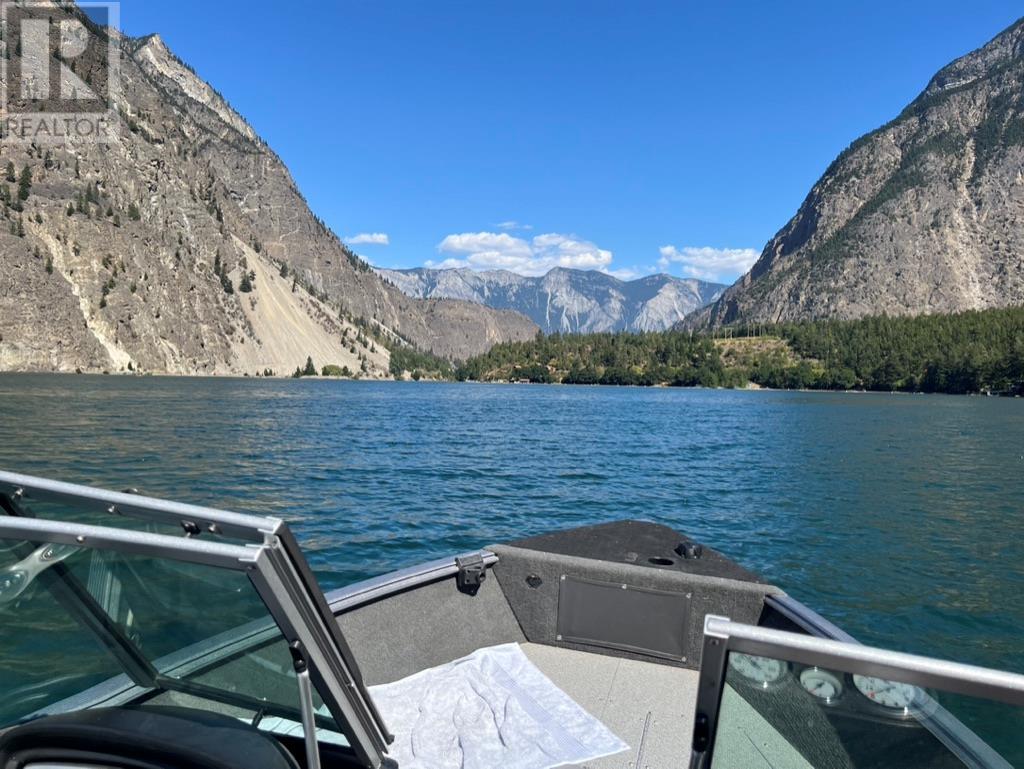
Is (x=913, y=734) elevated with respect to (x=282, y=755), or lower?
elevated

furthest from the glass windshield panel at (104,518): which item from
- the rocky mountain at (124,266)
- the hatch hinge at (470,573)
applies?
the rocky mountain at (124,266)

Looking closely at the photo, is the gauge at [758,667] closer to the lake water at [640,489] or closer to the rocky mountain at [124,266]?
the lake water at [640,489]

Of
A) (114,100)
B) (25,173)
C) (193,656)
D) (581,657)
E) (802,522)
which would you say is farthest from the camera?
(114,100)

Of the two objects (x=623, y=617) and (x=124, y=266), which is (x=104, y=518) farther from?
(x=124, y=266)

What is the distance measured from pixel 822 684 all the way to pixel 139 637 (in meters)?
2.80

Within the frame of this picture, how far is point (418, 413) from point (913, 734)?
7460 centimetres

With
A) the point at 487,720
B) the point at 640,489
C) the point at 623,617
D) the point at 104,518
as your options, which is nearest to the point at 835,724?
the point at 104,518

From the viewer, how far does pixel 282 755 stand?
264cm

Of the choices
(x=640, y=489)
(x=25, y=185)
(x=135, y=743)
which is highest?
(x=25, y=185)

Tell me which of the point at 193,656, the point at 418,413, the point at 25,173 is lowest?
the point at 418,413

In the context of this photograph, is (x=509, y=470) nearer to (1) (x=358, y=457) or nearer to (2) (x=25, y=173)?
(1) (x=358, y=457)

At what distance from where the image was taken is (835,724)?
7.97ft

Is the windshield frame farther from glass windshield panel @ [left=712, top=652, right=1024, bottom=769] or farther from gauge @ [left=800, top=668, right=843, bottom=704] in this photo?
gauge @ [left=800, top=668, right=843, bottom=704]

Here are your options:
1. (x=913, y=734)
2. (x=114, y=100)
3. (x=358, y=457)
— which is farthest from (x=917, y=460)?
(x=114, y=100)
